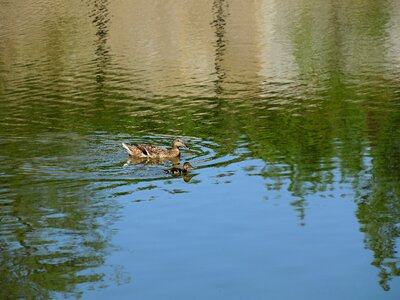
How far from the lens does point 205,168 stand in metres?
25.2

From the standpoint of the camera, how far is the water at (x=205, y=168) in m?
17.7

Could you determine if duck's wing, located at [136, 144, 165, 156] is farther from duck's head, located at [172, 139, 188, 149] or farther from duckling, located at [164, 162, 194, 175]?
duckling, located at [164, 162, 194, 175]

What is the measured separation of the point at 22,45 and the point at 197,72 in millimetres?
13150

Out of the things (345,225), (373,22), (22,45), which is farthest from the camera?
(373,22)

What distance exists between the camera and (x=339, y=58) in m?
44.4

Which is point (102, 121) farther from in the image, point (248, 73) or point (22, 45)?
point (22, 45)

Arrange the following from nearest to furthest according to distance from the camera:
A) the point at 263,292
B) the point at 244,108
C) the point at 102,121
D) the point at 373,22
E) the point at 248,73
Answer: the point at 263,292, the point at 102,121, the point at 244,108, the point at 248,73, the point at 373,22

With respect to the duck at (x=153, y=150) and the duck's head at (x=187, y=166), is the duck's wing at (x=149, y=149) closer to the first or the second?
the duck at (x=153, y=150)

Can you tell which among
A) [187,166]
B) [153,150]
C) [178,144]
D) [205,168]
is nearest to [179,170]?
[187,166]

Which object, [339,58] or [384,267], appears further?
[339,58]

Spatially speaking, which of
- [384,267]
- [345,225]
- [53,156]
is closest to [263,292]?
[384,267]

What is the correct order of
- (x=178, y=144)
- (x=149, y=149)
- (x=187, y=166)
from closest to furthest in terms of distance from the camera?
(x=187, y=166) → (x=149, y=149) → (x=178, y=144)

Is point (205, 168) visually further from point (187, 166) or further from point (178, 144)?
point (178, 144)

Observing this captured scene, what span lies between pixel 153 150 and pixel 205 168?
1.72 m
